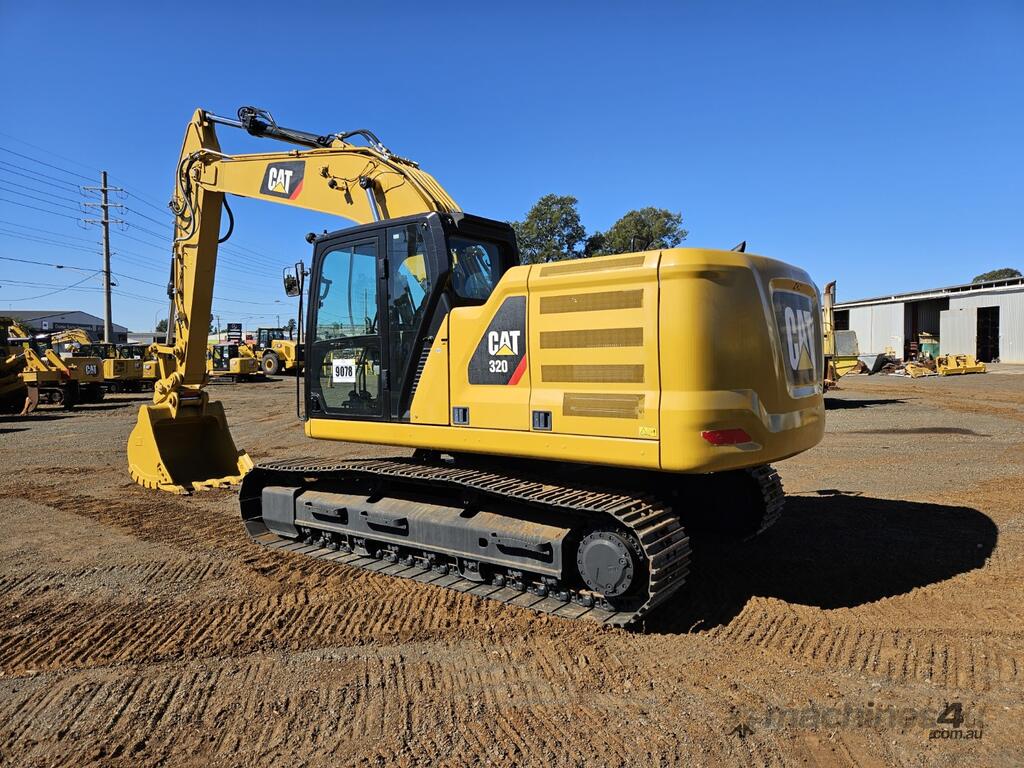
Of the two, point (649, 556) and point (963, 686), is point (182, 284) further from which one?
point (963, 686)

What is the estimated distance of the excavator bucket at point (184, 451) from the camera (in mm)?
8750

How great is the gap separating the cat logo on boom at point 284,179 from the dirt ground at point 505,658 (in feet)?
11.6

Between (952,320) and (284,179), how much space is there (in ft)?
135

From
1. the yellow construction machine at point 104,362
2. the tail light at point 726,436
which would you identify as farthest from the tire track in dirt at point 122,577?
the yellow construction machine at point 104,362

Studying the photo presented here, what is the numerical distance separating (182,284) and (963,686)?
873 centimetres

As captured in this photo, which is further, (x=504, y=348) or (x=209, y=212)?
(x=209, y=212)

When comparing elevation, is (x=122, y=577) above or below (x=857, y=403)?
below

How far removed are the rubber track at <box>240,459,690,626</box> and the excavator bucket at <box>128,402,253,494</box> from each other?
3066 millimetres

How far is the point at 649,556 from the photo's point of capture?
159 inches

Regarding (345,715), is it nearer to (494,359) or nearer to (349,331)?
(494,359)

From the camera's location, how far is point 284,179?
729 cm

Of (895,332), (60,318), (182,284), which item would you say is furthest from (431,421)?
(60,318)

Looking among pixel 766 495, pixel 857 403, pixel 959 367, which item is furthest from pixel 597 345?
pixel 959 367

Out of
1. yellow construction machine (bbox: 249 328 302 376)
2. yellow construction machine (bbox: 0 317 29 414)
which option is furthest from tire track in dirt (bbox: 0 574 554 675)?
yellow construction machine (bbox: 249 328 302 376)
